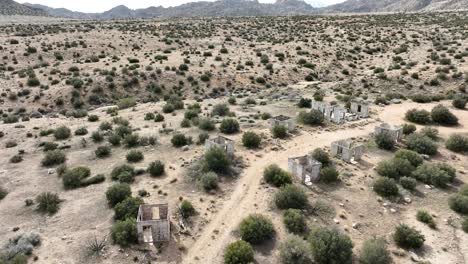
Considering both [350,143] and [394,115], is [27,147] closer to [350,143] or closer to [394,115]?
[350,143]

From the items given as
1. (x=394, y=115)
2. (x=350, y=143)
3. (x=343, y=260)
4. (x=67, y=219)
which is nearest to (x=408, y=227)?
(x=343, y=260)

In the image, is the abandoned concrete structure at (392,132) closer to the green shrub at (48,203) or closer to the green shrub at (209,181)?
the green shrub at (209,181)

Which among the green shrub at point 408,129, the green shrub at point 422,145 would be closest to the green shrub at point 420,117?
the green shrub at point 408,129

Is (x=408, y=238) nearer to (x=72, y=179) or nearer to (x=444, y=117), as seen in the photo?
(x=72, y=179)

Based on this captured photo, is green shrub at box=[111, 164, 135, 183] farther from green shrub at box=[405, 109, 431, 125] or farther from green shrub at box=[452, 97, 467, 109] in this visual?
green shrub at box=[452, 97, 467, 109]

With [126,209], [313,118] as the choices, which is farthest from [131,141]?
[313,118]

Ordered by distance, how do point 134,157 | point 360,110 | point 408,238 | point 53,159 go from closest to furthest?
1. point 408,238
2. point 134,157
3. point 53,159
4. point 360,110
